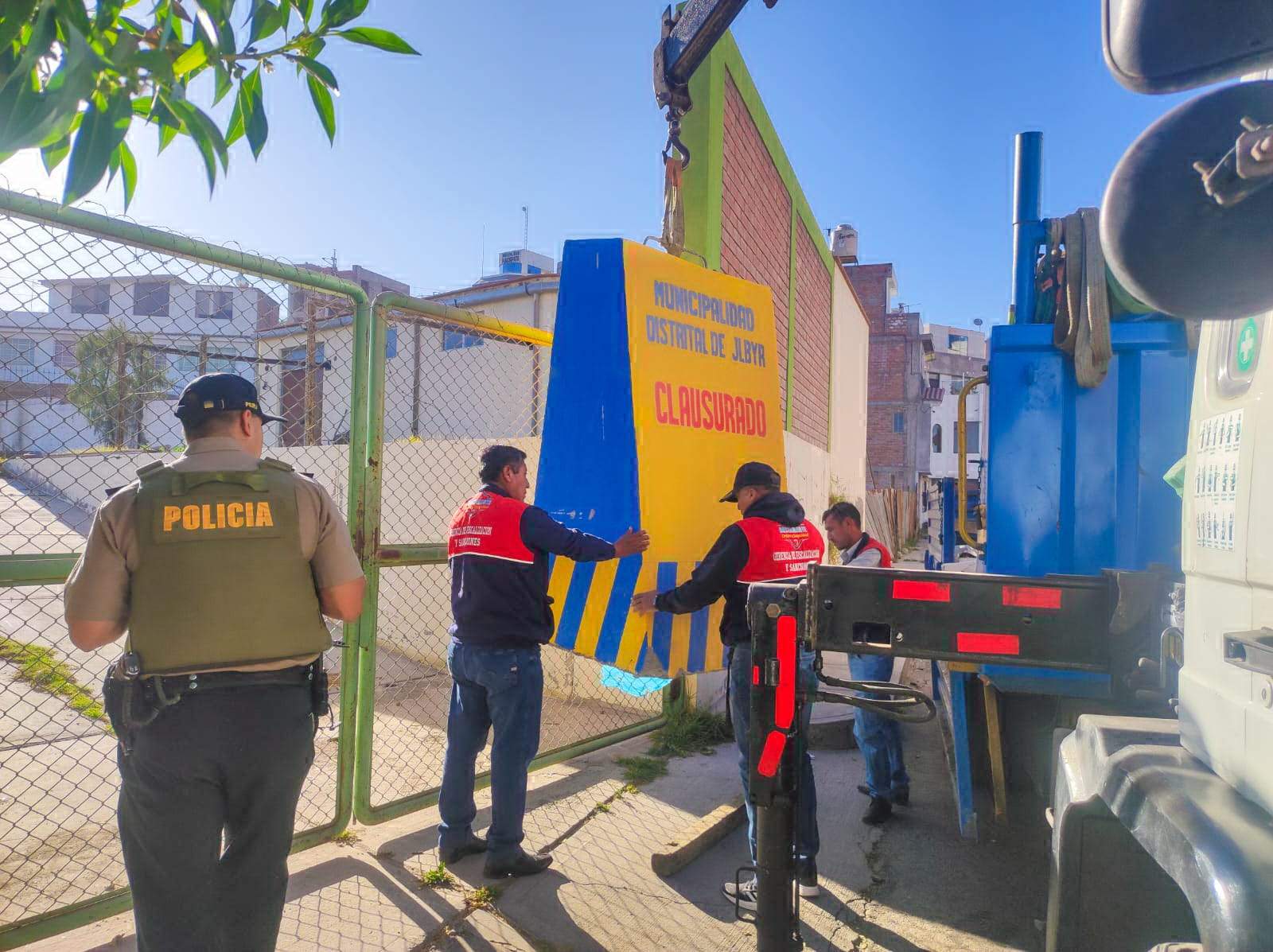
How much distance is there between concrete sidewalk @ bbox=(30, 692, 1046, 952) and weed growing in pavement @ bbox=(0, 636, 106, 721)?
3.18 metres

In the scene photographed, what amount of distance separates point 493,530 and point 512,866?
143 centimetres

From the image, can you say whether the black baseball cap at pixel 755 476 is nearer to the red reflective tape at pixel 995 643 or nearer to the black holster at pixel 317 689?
the red reflective tape at pixel 995 643

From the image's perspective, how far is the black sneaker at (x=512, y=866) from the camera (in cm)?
350

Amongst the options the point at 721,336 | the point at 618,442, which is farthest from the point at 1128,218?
the point at 721,336

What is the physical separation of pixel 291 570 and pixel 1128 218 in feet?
7.05

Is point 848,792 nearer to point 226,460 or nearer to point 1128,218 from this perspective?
point 226,460

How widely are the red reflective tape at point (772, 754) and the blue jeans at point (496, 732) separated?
1.34 meters

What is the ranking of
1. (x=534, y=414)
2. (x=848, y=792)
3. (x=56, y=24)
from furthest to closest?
(x=534, y=414) → (x=848, y=792) → (x=56, y=24)

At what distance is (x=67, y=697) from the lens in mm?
6215

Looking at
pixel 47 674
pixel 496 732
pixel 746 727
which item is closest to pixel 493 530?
pixel 496 732

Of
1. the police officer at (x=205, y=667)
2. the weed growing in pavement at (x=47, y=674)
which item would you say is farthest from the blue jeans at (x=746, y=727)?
the weed growing in pavement at (x=47, y=674)

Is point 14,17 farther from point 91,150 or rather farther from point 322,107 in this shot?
point 322,107

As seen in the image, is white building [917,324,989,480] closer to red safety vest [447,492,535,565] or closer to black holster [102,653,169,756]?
red safety vest [447,492,535,565]

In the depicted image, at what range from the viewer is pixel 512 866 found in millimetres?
3512
